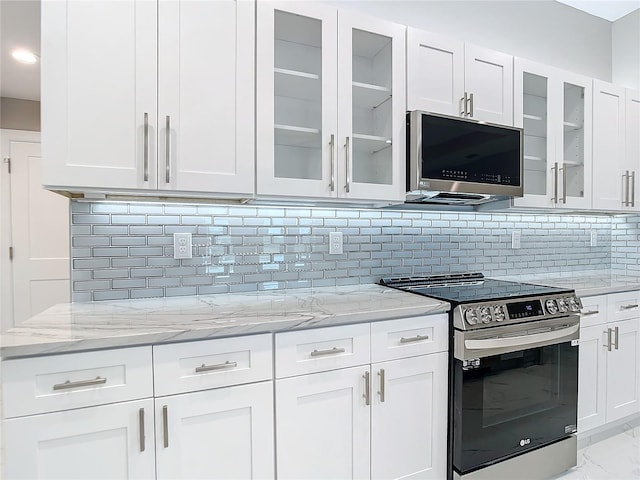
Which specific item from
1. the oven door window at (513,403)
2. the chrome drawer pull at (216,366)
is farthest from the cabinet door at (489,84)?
the chrome drawer pull at (216,366)

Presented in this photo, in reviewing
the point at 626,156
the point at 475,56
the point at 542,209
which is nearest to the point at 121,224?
the point at 475,56

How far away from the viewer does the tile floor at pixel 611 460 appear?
6.55 feet

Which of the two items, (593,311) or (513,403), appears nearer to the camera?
(513,403)

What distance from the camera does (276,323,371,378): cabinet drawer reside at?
144 cm

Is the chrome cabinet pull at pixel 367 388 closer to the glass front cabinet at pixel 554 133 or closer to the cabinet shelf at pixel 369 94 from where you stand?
the cabinet shelf at pixel 369 94

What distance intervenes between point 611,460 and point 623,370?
0.57m

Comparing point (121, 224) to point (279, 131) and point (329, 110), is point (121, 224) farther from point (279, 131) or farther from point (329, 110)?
point (329, 110)

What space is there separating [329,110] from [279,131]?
277mm

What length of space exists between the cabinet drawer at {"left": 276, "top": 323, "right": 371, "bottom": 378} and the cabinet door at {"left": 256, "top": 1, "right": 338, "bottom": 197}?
66 cm

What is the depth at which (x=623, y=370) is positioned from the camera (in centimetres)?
240

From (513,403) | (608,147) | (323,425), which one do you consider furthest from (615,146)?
(323,425)

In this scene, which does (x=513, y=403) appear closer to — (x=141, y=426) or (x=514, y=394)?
(x=514, y=394)

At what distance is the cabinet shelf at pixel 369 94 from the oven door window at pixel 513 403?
1.37 m

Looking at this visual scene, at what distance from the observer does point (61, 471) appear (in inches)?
45.9
